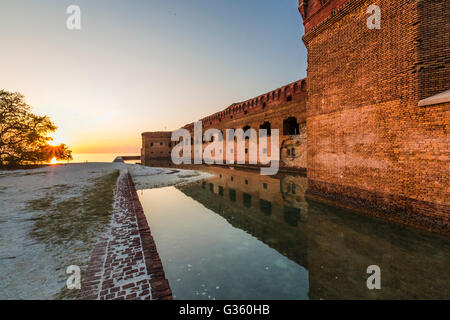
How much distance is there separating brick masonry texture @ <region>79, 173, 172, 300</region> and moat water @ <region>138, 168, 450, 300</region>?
312 millimetres

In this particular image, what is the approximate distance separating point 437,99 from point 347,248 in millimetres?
3512

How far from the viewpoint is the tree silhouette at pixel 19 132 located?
17.6 metres

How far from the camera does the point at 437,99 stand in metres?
3.81

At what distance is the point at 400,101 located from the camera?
178 inches

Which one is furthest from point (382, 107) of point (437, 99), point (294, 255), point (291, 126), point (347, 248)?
point (291, 126)

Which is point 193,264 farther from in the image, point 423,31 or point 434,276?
point 423,31

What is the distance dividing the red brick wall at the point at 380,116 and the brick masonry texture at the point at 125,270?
5.49 meters

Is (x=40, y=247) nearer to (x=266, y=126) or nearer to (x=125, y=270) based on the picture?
(x=125, y=270)

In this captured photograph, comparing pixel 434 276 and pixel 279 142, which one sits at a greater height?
pixel 279 142

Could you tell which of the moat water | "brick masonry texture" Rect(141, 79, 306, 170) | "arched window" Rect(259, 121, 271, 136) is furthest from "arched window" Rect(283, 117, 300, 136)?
the moat water

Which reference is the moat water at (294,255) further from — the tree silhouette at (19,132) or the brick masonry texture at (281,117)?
the tree silhouette at (19,132)

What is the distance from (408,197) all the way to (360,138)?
1870mm
